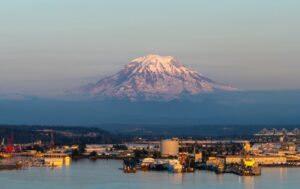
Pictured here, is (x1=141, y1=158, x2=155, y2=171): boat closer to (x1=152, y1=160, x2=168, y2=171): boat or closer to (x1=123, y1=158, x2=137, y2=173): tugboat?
(x1=152, y1=160, x2=168, y2=171): boat

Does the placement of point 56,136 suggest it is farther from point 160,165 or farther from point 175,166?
point 175,166

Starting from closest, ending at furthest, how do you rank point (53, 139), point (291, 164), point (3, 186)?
point (3, 186), point (291, 164), point (53, 139)

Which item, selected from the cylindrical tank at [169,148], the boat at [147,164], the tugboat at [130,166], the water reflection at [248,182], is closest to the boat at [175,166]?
the boat at [147,164]

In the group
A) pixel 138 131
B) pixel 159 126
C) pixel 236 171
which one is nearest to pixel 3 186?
pixel 236 171

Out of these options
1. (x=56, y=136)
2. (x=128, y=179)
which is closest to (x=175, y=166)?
(x=128, y=179)

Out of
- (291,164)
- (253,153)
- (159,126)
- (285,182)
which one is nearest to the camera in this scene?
(285,182)

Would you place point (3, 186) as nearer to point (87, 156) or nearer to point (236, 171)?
point (236, 171)

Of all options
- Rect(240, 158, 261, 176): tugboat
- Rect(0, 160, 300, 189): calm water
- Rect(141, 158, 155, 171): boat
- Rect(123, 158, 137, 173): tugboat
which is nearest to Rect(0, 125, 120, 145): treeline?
Rect(123, 158, 137, 173): tugboat

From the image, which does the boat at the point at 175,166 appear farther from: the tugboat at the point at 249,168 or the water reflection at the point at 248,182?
the water reflection at the point at 248,182
